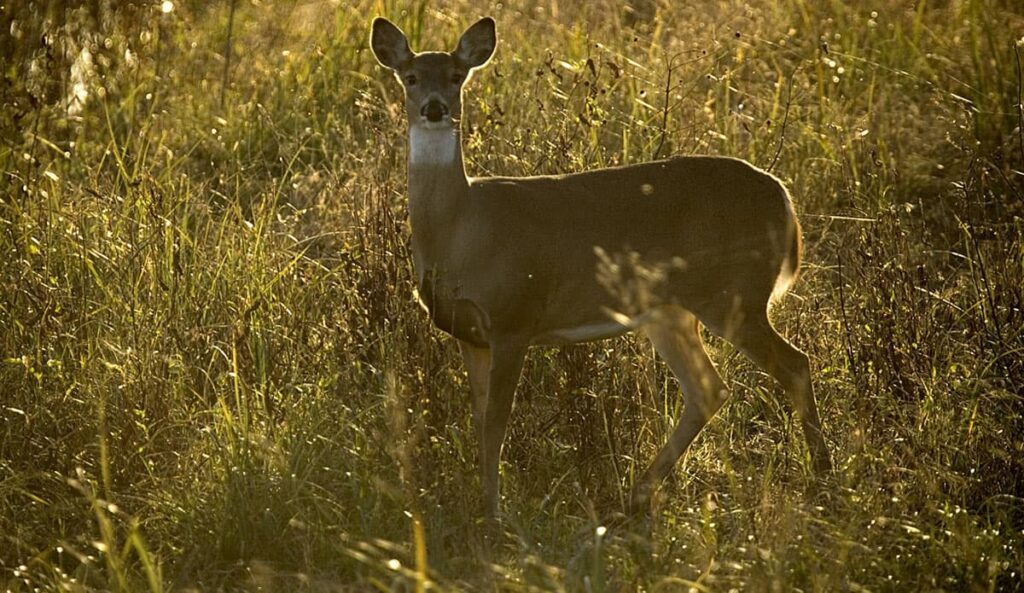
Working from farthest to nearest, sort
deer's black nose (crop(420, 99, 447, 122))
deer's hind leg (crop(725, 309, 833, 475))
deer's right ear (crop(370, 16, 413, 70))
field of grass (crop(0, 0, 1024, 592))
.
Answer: deer's right ear (crop(370, 16, 413, 70)), deer's hind leg (crop(725, 309, 833, 475)), deer's black nose (crop(420, 99, 447, 122)), field of grass (crop(0, 0, 1024, 592))

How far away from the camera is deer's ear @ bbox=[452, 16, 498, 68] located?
627 centimetres

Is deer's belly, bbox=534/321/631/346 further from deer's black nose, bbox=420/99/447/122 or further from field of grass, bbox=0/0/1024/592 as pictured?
deer's black nose, bbox=420/99/447/122

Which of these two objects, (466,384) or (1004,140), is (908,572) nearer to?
(466,384)

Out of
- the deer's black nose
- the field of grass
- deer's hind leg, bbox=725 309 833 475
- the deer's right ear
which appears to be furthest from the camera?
the deer's right ear

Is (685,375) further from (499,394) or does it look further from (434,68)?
(434,68)

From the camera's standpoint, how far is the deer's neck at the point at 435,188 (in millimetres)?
5801

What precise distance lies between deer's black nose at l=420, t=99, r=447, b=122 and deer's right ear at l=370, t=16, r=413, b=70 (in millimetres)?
563

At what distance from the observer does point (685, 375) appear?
624 centimetres

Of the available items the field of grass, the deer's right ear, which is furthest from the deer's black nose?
the field of grass

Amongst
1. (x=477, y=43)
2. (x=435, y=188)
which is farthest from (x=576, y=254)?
(x=477, y=43)

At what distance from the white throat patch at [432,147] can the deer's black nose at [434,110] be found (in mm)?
98

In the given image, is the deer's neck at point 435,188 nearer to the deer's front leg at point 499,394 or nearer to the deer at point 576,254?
the deer at point 576,254

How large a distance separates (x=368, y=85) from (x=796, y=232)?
369 centimetres

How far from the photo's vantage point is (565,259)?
589cm
